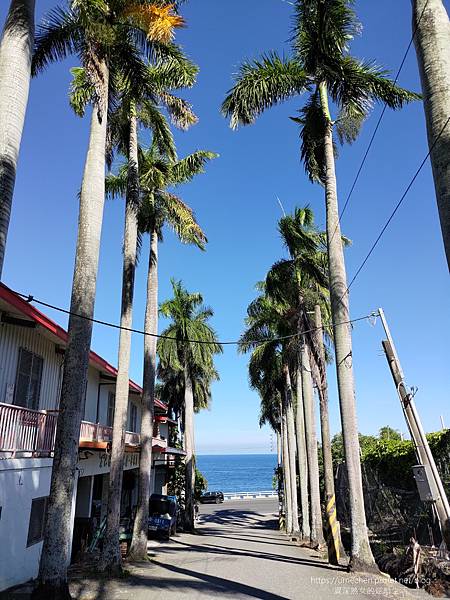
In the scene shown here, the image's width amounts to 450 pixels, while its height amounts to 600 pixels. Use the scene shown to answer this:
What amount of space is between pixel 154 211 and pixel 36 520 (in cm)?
1147

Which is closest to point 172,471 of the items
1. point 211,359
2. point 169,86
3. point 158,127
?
point 211,359

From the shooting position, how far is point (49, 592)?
24.3ft

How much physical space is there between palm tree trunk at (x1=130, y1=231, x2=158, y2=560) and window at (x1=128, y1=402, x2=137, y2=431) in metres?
10.1

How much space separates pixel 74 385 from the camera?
8703 millimetres

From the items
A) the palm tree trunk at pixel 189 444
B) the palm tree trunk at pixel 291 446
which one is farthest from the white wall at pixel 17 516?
the palm tree trunk at pixel 291 446

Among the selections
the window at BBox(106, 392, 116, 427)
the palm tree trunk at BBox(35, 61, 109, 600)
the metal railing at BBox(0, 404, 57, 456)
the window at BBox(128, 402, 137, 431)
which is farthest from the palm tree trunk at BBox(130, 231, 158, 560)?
the window at BBox(128, 402, 137, 431)

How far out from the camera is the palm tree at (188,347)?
31.4 meters

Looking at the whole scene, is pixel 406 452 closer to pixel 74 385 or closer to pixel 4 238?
pixel 74 385

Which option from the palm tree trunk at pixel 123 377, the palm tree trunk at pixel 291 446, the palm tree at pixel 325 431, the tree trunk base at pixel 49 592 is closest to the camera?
the tree trunk base at pixel 49 592

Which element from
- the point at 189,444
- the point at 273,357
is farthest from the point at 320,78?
the point at 189,444

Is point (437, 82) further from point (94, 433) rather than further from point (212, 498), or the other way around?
point (212, 498)

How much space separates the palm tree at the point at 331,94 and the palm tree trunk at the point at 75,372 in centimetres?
517

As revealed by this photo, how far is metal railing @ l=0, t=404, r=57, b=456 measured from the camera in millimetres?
9883

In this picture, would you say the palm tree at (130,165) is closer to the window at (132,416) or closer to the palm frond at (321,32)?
the palm frond at (321,32)
